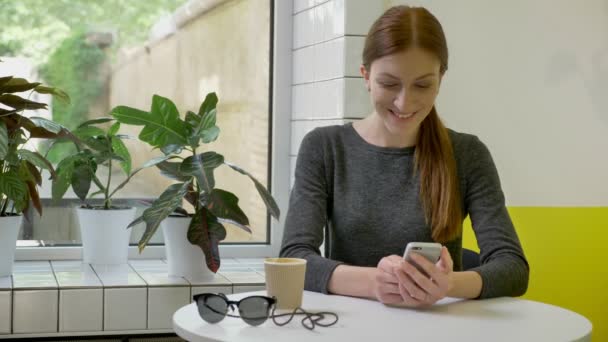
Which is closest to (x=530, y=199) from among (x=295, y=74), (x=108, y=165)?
(x=295, y=74)

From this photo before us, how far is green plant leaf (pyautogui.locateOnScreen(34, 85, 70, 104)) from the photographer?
2742mm

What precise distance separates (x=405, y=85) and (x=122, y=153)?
4.20 feet

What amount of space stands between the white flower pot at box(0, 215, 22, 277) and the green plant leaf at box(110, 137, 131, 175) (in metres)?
0.40

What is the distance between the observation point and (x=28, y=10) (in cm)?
307

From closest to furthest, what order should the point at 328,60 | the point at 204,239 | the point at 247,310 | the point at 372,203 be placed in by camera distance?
the point at 247,310 → the point at 372,203 → the point at 204,239 → the point at 328,60

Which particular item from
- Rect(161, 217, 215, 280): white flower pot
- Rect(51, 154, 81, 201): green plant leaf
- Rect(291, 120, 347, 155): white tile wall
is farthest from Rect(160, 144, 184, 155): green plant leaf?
Rect(291, 120, 347, 155): white tile wall

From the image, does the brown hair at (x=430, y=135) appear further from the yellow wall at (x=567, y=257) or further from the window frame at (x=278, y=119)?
the window frame at (x=278, y=119)

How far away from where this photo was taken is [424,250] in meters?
1.71

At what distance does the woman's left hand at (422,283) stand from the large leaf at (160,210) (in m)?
1.06

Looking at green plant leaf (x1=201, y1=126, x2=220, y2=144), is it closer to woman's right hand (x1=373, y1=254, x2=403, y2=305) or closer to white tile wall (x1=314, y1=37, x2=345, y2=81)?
white tile wall (x1=314, y1=37, x2=345, y2=81)

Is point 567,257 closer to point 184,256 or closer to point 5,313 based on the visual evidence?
point 184,256

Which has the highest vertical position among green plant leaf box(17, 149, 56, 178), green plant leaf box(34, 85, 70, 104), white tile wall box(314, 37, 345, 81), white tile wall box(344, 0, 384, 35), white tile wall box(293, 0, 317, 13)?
white tile wall box(293, 0, 317, 13)

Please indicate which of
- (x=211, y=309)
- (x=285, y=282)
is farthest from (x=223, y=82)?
(x=211, y=309)

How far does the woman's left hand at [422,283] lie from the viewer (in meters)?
1.69
